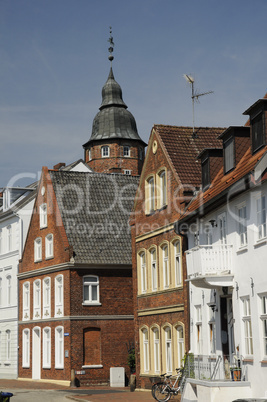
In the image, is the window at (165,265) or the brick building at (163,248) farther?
the window at (165,265)

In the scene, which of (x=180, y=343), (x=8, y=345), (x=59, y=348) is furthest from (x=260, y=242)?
(x=8, y=345)

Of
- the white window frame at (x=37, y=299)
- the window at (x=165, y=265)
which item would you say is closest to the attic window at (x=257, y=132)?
the window at (x=165, y=265)

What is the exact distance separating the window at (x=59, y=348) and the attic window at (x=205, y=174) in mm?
16263

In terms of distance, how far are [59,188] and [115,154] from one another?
125 ft

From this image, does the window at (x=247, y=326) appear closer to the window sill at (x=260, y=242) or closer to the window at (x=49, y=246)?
the window sill at (x=260, y=242)

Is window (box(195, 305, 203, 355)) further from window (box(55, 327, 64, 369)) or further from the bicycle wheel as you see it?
window (box(55, 327, 64, 369))

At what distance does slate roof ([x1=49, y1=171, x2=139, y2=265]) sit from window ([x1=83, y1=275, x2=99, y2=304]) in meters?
1.09

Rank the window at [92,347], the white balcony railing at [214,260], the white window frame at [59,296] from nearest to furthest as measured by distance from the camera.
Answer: the white balcony railing at [214,260]
the window at [92,347]
the white window frame at [59,296]

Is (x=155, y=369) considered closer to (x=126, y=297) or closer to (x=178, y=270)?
(x=178, y=270)

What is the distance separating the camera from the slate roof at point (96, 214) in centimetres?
4184

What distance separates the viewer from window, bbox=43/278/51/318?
43562mm

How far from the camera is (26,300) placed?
47.3 meters

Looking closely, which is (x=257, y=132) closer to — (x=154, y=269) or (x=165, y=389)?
(x=165, y=389)

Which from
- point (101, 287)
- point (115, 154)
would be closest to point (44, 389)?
point (101, 287)
